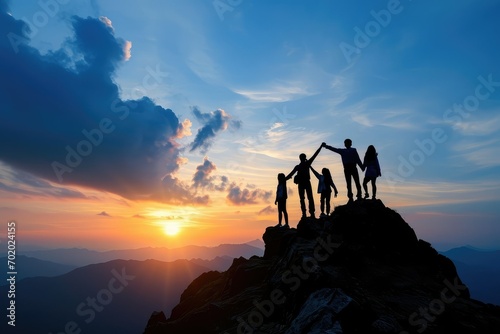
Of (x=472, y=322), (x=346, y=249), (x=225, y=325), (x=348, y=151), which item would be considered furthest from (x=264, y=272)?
(x=472, y=322)

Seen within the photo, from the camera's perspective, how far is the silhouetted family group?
17.9m

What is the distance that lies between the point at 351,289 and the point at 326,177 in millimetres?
10359

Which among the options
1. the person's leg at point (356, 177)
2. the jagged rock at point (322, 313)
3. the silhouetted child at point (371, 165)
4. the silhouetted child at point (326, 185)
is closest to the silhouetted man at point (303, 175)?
the silhouetted child at point (326, 185)

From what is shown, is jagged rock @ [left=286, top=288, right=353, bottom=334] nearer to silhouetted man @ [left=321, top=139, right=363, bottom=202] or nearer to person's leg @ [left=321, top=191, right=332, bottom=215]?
silhouetted man @ [left=321, top=139, right=363, bottom=202]

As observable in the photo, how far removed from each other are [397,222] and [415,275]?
3575 millimetres

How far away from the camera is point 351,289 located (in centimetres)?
1175

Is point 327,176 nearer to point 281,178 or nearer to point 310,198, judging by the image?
point 310,198

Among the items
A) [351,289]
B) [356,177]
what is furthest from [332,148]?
[351,289]

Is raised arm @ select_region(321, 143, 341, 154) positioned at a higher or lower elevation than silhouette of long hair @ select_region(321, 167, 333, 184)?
higher

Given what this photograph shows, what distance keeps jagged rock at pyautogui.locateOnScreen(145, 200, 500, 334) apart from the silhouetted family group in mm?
1290

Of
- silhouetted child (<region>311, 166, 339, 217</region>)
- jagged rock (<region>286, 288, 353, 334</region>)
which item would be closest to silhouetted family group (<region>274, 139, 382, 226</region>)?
silhouetted child (<region>311, 166, 339, 217</region>)

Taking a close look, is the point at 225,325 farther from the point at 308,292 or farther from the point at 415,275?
the point at 415,275

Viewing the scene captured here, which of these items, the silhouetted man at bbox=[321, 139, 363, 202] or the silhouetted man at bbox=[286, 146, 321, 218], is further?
the silhouetted man at bbox=[286, 146, 321, 218]

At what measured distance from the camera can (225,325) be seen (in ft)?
54.8
